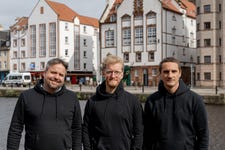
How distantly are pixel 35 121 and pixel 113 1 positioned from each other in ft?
241

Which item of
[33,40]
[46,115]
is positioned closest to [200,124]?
[46,115]

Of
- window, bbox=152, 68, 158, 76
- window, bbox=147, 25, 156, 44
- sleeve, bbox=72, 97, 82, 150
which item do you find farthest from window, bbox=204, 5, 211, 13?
sleeve, bbox=72, 97, 82, 150

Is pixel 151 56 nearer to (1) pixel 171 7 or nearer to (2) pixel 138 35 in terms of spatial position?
(2) pixel 138 35

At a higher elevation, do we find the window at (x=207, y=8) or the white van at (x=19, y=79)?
the window at (x=207, y=8)

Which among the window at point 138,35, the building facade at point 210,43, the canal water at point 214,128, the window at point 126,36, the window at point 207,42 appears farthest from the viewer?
the window at point 126,36

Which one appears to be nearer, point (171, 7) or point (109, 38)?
point (171, 7)

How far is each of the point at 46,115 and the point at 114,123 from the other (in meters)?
1.00

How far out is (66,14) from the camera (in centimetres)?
8681

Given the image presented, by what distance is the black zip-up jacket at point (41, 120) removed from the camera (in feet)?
18.1

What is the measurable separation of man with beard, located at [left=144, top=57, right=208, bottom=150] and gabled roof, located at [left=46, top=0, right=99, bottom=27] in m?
79.5

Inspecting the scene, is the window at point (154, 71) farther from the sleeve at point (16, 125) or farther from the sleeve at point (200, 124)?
the sleeve at point (16, 125)

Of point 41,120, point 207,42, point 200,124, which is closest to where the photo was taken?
point 41,120

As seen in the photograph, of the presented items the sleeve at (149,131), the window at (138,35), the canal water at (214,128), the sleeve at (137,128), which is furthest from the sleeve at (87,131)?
the window at (138,35)

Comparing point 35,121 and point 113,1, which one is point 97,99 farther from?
point 113,1
